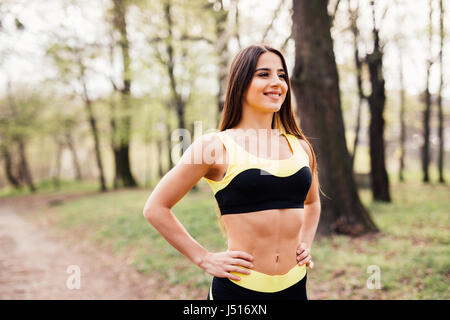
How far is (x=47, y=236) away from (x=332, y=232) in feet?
27.8

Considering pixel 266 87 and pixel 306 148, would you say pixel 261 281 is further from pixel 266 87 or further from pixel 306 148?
pixel 266 87

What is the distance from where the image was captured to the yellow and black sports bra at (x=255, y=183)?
67.9 inches

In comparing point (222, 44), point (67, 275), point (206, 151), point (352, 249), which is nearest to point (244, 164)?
point (206, 151)

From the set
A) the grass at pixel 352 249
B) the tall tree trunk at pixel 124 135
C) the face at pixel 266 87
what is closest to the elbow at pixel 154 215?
the face at pixel 266 87

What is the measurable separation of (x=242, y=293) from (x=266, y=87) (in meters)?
1.20

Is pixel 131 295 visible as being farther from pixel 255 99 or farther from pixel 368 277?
pixel 255 99

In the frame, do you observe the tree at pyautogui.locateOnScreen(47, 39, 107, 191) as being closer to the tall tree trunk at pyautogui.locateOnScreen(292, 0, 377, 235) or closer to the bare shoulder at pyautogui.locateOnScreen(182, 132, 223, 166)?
the tall tree trunk at pyautogui.locateOnScreen(292, 0, 377, 235)

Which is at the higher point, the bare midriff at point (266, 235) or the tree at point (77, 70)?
the tree at point (77, 70)

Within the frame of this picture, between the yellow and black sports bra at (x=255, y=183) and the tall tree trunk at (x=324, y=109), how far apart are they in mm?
4675

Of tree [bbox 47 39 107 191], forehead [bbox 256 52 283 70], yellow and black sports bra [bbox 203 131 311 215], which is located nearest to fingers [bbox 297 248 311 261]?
yellow and black sports bra [bbox 203 131 311 215]

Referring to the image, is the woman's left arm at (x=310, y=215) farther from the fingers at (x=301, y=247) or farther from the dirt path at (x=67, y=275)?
the dirt path at (x=67, y=275)

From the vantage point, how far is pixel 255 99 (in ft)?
6.36

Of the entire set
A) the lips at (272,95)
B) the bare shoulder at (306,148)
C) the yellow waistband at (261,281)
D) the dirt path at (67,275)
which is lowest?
the dirt path at (67,275)
